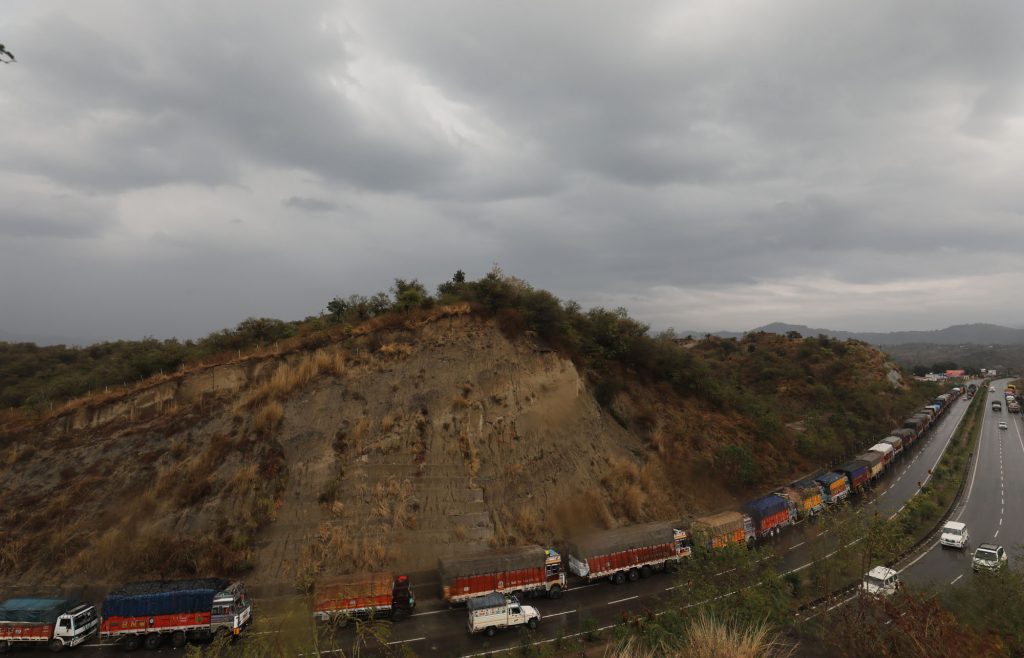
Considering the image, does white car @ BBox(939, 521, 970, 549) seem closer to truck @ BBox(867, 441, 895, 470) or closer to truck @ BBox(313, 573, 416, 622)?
truck @ BBox(867, 441, 895, 470)

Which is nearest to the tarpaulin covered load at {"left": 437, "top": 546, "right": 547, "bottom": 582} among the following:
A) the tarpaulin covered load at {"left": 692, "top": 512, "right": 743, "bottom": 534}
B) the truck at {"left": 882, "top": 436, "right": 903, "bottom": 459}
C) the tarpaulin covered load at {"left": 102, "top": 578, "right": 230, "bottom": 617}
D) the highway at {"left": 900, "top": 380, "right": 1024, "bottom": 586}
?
the tarpaulin covered load at {"left": 692, "top": 512, "right": 743, "bottom": 534}

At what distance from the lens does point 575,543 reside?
2272 cm

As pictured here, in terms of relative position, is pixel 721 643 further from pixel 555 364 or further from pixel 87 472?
pixel 87 472

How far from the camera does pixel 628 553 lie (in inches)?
872

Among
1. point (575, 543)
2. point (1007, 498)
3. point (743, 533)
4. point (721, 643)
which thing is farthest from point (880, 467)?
point (721, 643)

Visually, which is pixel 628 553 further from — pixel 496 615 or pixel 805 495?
pixel 805 495

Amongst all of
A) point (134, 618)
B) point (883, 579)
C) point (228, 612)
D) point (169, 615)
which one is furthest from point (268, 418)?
point (883, 579)

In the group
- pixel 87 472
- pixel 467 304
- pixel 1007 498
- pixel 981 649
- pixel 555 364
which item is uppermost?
pixel 467 304

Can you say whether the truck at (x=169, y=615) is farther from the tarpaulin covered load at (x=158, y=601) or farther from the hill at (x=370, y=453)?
the hill at (x=370, y=453)

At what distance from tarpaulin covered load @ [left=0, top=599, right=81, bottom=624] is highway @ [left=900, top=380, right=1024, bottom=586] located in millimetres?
34627

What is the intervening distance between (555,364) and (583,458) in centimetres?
669

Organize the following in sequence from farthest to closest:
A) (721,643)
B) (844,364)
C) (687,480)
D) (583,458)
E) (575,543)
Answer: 1. (844,364)
2. (687,480)
3. (583,458)
4. (575,543)
5. (721,643)

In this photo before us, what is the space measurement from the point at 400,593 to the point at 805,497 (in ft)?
86.3

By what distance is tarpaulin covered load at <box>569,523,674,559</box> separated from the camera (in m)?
21.9
